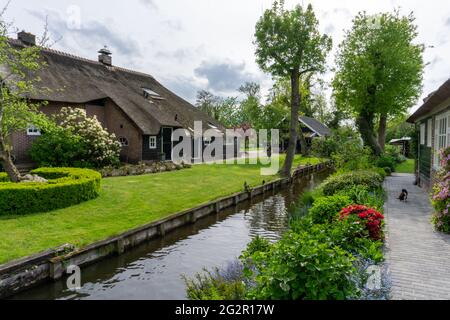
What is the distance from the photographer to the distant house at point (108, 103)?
23066 millimetres

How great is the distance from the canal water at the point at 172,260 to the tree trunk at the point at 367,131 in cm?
1768

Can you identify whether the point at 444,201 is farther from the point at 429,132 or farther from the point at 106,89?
the point at 106,89

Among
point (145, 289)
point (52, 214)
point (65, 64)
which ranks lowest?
point (145, 289)

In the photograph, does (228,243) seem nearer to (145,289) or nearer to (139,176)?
(145,289)

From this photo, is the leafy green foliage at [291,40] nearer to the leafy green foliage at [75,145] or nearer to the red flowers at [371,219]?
the leafy green foliage at [75,145]

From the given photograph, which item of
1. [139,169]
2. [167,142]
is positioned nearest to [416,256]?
[139,169]

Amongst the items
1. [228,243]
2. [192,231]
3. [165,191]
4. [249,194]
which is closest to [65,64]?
[165,191]

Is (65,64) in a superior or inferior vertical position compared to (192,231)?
superior

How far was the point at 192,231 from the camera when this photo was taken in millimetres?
13367

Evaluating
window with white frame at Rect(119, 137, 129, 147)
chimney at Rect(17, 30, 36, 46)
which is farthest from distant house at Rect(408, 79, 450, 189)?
chimney at Rect(17, 30, 36, 46)

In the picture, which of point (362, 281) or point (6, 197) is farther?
point (6, 197)

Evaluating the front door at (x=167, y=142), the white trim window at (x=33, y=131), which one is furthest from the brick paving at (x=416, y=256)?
the white trim window at (x=33, y=131)

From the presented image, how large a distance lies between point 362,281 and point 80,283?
6.51 m
